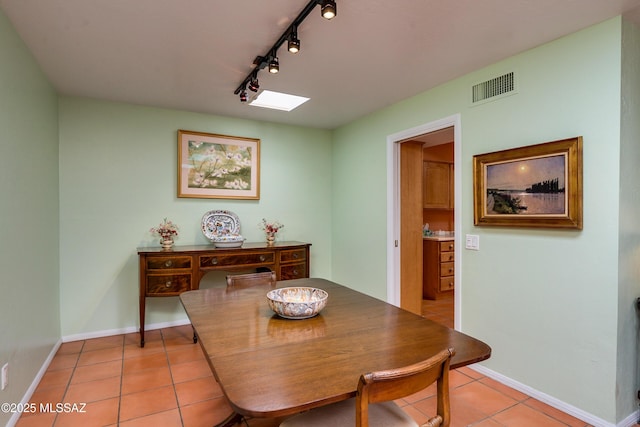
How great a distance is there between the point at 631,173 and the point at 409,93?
176cm

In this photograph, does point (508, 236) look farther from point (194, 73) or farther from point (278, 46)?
point (194, 73)

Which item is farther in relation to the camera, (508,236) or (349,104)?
(349,104)

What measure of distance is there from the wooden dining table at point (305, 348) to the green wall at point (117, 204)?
204 cm

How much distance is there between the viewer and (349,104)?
3420mm

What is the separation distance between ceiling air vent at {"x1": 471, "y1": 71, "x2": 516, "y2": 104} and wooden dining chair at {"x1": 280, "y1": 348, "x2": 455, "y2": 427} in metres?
2.10

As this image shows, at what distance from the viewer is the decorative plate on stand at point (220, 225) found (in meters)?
3.65

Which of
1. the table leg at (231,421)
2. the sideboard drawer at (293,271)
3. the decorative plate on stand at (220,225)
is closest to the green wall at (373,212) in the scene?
the decorative plate on stand at (220,225)

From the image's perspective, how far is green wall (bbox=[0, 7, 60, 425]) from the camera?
1.86 meters

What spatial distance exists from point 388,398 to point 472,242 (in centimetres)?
199

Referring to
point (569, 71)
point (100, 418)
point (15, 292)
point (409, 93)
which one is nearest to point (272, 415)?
point (100, 418)

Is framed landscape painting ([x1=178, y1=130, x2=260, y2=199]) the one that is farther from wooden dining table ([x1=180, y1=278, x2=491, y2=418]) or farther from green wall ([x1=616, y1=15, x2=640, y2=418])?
green wall ([x1=616, y1=15, x2=640, y2=418])

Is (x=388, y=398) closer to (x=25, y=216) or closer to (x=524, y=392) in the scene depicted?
(x=524, y=392)

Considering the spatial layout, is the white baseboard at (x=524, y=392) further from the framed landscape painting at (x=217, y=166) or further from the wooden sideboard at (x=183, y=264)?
the framed landscape painting at (x=217, y=166)

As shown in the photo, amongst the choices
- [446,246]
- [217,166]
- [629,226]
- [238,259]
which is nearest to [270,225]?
[238,259]
